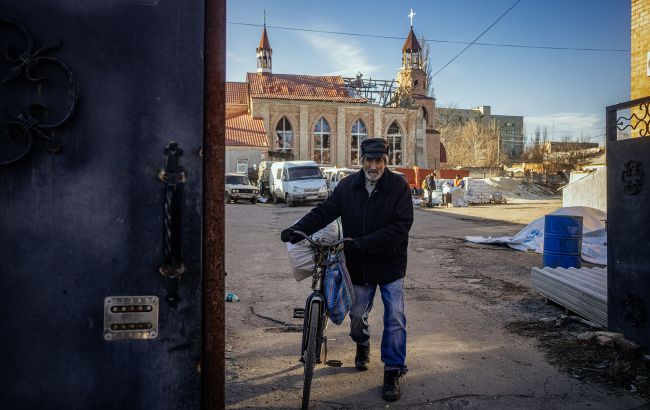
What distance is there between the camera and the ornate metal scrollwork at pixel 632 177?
464 cm

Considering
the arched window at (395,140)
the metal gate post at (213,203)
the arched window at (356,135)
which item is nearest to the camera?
the metal gate post at (213,203)

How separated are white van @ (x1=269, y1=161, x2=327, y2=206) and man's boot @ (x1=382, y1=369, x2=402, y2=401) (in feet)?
70.7

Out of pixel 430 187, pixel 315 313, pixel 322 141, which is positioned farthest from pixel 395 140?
pixel 315 313

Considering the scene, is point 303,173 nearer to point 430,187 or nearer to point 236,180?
point 236,180

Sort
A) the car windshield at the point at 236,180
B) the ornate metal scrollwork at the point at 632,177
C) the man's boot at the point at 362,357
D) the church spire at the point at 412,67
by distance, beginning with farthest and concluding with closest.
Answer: the church spire at the point at 412,67
the car windshield at the point at 236,180
the ornate metal scrollwork at the point at 632,177
the man's boot at the point at 362,357

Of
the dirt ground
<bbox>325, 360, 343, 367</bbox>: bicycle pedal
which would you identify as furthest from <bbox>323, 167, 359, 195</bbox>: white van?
<bbox>325, 360, 343, 367</bbox>: bicycle pedal

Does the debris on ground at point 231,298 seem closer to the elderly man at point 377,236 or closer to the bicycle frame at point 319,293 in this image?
the elderly man at point 377,236

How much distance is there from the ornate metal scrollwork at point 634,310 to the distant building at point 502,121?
3316 inches

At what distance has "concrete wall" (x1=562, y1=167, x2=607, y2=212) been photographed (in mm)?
15602

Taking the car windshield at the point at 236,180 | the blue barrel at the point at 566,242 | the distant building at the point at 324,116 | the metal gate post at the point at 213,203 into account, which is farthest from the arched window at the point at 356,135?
the metal gate post at the point at 213,203

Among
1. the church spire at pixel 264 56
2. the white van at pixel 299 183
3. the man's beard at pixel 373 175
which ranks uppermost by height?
the church spire at pixel 264 56

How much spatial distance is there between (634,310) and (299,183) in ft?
70.5

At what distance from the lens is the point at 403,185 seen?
4.23 metres

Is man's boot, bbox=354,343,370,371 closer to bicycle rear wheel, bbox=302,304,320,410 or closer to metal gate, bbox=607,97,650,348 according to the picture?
bicycle rear wheel, bbox=302,304,320,410
